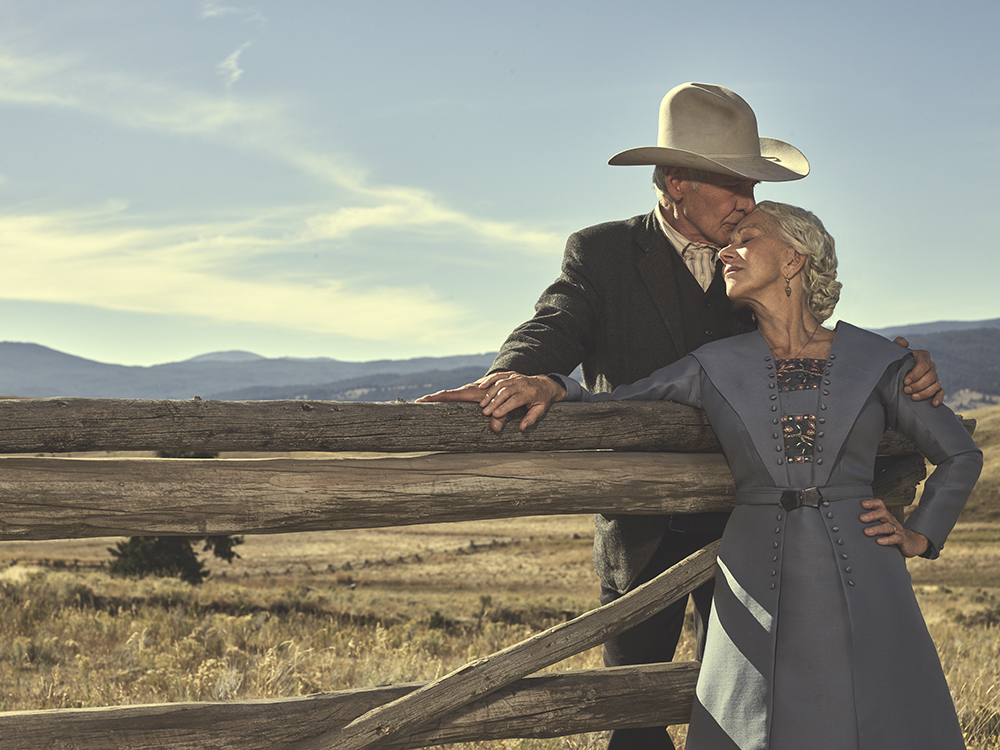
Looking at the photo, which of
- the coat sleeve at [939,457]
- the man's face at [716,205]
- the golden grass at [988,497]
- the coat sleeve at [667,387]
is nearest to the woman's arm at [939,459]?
the coat sleeve at [939,457]

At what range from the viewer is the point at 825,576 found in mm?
2393

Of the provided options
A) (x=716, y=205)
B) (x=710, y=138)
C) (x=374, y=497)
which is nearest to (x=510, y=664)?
(x=374, y=497)

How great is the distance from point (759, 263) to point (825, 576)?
0.98m

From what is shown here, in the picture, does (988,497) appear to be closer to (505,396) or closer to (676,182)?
(676,182)

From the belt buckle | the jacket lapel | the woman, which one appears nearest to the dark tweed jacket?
the jacket lapel

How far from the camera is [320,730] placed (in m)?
2.54

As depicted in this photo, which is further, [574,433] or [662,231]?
[662,231]

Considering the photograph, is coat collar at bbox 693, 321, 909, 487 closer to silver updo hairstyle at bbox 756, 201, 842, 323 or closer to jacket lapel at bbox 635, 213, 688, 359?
silver updo hairstyle at bbox 756, 201, 842, 323

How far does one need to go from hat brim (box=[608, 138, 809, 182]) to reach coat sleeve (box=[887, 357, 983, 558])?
35.1 inches

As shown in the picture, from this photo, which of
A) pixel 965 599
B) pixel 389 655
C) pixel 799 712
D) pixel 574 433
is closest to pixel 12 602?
pixel 389 655

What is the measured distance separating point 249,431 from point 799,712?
69.0 inches

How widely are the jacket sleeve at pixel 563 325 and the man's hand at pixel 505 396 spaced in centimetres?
10

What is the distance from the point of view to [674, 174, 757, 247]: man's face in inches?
124

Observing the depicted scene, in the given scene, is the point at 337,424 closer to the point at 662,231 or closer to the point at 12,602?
the point at 662,231
